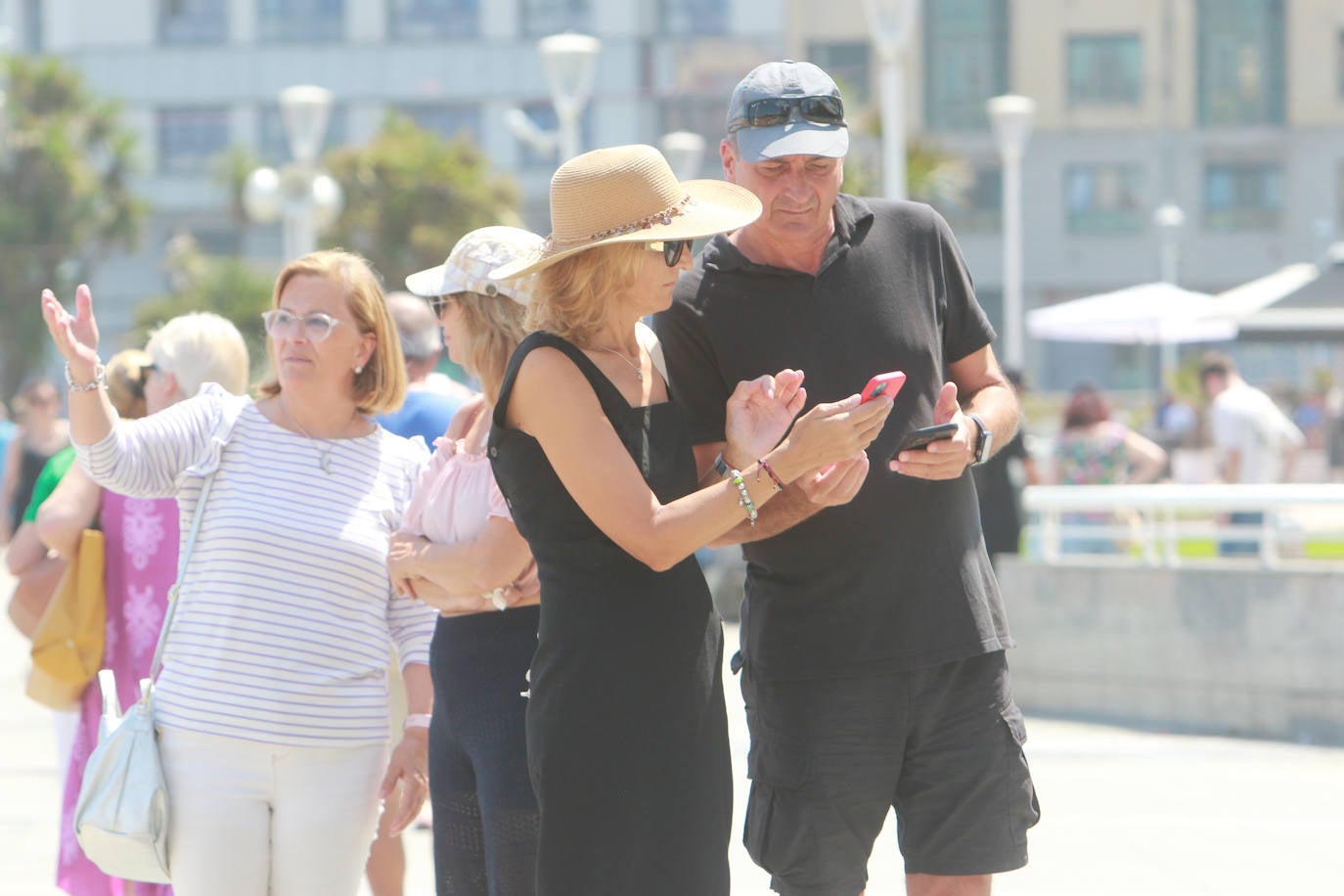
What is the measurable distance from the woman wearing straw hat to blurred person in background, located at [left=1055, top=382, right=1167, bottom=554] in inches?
351

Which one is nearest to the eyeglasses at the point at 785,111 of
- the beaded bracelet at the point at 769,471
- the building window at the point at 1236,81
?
the beaded bracelet at the point at 769,471

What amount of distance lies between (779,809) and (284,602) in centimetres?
114

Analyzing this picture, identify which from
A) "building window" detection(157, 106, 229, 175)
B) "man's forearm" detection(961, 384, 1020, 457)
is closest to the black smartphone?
"man's forearm" detection(961, 384, 1020, 457)

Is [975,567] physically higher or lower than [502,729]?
higher

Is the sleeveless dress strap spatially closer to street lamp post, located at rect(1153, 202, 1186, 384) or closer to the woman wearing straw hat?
the woman wearing straw hat

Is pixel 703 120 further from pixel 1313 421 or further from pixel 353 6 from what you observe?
pixel 1313 421

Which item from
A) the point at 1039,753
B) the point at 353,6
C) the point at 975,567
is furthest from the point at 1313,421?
the point at 353,6

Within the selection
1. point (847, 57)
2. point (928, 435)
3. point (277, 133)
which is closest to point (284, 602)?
point (928, 435)

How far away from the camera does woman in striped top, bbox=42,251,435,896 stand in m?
3.71

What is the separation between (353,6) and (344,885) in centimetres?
5405

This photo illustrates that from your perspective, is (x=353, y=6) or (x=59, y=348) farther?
(x=353, y=6)

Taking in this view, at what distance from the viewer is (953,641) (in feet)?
11.8

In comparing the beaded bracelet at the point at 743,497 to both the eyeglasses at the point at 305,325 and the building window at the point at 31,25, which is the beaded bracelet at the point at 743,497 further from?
the building window at the point at 31,25

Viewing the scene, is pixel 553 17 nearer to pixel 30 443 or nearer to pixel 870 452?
pixel 30 443
